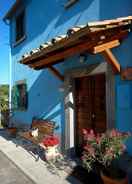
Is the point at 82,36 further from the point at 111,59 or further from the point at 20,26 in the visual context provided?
the point at 20,26

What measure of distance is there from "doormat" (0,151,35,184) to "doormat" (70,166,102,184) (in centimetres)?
111

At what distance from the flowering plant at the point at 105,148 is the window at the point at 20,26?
879 centimetres

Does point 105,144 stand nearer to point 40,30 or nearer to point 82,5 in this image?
point 82,5

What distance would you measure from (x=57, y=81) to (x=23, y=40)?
4481 millimetres

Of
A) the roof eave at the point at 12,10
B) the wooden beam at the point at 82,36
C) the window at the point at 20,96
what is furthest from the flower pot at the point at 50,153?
the roof eave at the point at 12,10

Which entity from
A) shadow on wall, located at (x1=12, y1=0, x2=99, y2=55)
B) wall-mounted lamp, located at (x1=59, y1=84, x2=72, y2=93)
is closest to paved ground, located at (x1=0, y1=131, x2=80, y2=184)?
wall-mounted lamp, located at (x1=59, y1=84, x2=72, y2=93)

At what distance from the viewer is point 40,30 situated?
1108 centimetres

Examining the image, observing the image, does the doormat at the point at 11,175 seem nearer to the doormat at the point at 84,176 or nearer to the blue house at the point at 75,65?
the doormat at the point at 84,176

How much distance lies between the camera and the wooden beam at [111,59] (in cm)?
619

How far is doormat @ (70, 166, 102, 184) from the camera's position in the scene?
20.8 ft

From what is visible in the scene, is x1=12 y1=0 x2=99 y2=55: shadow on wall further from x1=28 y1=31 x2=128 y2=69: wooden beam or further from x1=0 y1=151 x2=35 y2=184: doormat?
x1=0 y1=151 x2=35 y2=184: doormat

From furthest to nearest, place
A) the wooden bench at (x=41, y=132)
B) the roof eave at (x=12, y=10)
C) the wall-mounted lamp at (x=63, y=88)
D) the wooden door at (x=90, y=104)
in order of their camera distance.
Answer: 1. the roof eave at (x=12, y=10)
2. the wooden bench at (x=41, y=132)
3. the wall-mounted lamp at (x=63, y=88)
4. the wooden door at (x=90, y=104)

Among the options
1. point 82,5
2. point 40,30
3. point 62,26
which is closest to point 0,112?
point 40,30

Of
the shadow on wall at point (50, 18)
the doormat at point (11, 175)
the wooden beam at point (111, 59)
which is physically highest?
the shadow on wall at point (50, 18)
